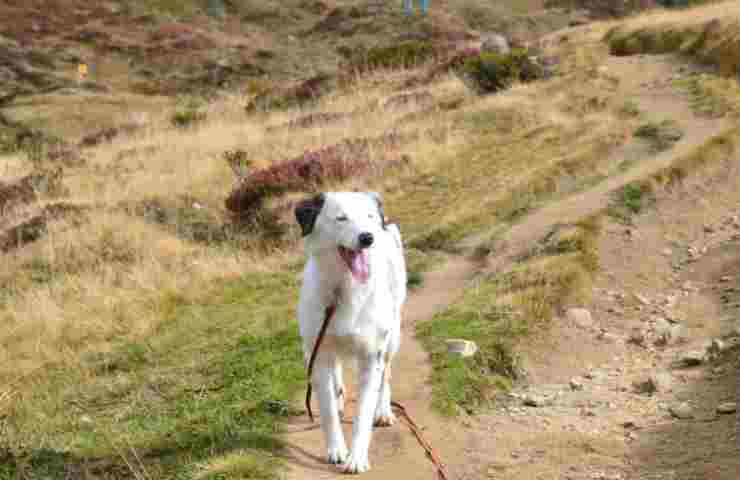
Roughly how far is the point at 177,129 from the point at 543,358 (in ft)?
67.3

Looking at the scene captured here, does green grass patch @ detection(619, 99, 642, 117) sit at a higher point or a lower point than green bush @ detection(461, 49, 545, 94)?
lower

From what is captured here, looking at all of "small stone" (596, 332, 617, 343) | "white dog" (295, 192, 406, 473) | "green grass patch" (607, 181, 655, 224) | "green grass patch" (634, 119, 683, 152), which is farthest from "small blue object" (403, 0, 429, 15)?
"white dog" (295, 192, 406, 473)

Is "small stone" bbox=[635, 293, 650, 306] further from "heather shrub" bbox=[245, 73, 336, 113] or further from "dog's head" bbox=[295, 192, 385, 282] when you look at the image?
"heather shrub" bbox=[245, 73, 336, 113]

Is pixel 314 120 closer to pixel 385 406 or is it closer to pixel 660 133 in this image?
pixel 660 133

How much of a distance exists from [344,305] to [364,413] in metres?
0.69

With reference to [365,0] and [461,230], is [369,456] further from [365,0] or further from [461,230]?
[365,0]

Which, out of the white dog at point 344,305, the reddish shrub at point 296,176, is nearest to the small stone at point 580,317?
the white dog at point 344,305

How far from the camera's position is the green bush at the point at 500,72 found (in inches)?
1041

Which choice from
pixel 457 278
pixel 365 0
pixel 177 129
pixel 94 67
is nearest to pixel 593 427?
pixel 457 278

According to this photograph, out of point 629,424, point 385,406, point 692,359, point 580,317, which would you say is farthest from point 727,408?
point 580,317

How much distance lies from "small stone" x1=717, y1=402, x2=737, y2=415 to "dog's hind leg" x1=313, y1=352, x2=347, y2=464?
278 centimetres

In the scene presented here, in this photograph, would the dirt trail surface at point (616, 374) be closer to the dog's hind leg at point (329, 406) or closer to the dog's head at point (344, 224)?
the dog's hind leg at point (329, 406)

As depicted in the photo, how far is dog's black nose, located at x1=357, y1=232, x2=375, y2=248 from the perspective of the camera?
19.1ft

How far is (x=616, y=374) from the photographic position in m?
8.74
